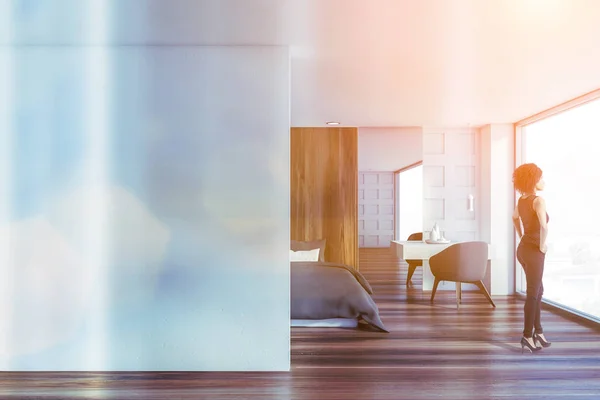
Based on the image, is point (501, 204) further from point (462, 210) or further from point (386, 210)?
point (386, 210)

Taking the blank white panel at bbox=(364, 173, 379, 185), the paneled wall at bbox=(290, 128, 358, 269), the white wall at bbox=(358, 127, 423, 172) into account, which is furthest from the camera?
the blank white panel at bbox=(364, 173, 379, 185)

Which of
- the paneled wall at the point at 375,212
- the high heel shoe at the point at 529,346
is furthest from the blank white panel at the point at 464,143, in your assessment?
the paneled wall at the point at 375,212

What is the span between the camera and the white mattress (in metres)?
4.43

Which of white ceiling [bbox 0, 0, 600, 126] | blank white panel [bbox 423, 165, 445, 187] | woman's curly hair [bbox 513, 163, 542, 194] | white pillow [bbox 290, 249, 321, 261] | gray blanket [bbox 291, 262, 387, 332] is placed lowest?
gray blanket [bbox 291, 262, 387, 332]

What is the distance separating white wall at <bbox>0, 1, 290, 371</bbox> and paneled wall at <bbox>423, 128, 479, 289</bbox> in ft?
12.6

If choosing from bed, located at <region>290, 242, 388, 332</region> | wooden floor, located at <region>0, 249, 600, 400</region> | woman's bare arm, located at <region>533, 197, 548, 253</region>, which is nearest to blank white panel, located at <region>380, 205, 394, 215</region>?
wooden floor, located at <region>0, 249, 600, 400</region>

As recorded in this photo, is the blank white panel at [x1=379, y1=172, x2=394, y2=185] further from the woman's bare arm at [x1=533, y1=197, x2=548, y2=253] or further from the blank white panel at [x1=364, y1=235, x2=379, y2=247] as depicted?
the woman's bare arm at [x1=533, y1=197, x2=548, y2=253]

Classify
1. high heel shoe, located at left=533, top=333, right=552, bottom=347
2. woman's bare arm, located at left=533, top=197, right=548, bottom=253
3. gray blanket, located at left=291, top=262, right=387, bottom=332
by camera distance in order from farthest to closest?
gray blanket, located at left=291, top=262, right=387, bottom=332, high heel shoe, located at left=533, top=333, right=552, bottom=347, woman's bare arm, located at left=533, top=197, right=548, bottom=253

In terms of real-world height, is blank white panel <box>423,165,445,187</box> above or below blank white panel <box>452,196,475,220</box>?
above

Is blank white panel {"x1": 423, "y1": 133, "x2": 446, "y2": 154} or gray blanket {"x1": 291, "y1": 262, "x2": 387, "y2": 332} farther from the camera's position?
blank white panel {"x1": 423, "y1": 133, "x2": 446, "y2": 154}

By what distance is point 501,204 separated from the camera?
6.06 meters

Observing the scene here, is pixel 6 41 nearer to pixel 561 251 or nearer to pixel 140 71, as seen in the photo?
pixel 140 71

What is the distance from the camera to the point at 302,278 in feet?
15.1

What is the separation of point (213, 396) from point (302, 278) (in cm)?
203
